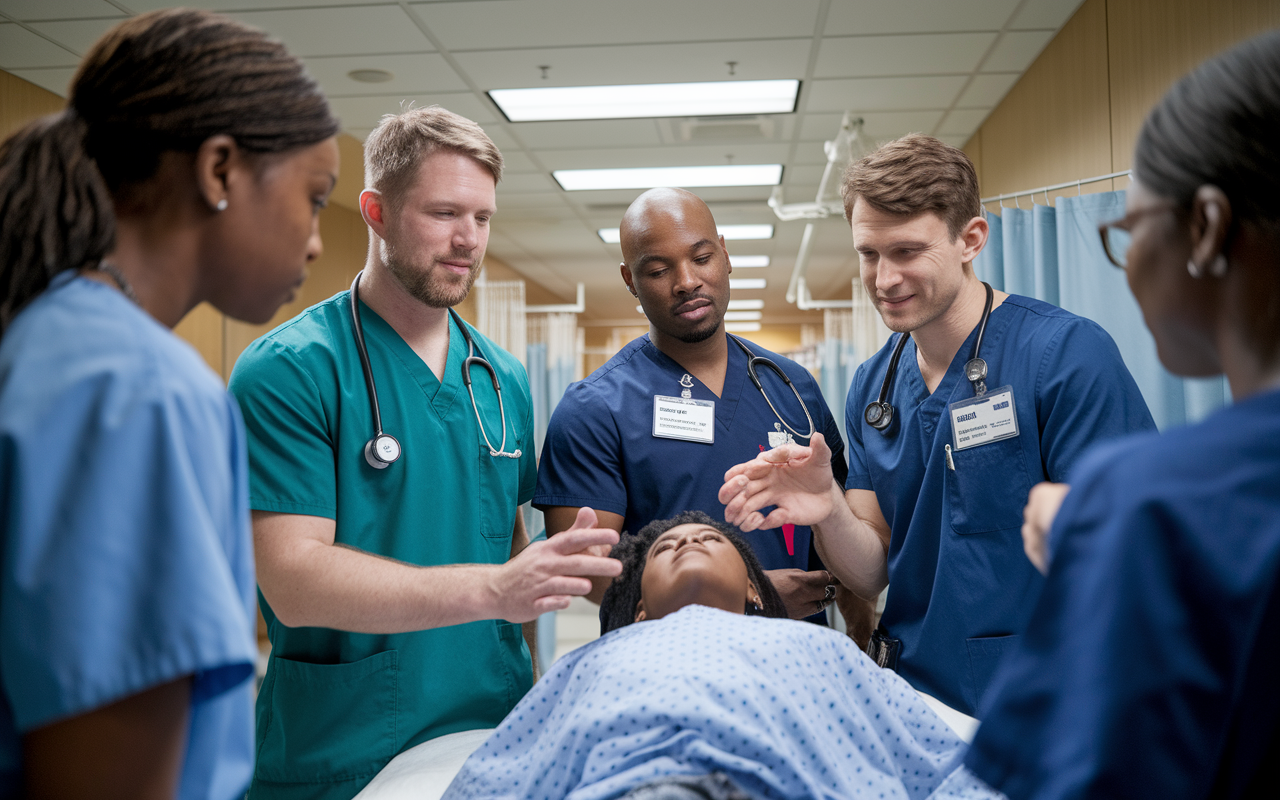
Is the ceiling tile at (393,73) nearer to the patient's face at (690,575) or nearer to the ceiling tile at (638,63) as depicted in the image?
the ceiling tile at (638,63)

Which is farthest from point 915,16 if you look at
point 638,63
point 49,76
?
point 49,76

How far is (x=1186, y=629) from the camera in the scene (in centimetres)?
59

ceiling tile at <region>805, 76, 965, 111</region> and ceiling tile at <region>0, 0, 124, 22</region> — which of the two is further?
ceiling tile at <region>805, 76, 965, 111</region>

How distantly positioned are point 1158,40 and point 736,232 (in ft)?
13.6

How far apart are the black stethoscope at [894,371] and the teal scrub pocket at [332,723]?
1.08m

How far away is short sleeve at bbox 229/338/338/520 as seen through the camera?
139 cm

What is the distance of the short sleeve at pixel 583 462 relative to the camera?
5.91ft

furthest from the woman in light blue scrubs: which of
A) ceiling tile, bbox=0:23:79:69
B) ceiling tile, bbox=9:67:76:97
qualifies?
ceiling tile, bbox=9:67:76:97

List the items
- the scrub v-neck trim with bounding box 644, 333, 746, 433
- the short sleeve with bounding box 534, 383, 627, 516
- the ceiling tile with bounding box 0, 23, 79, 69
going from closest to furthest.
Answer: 1. the short sleeve with bounding box 534, 383, 627, 516
2. the scrub v-neck trim with bounding box 644, 333, 746, 433
3. the ceiling tile with bounding box 0, 23, 79, 69

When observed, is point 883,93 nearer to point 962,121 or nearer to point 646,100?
point 962,121

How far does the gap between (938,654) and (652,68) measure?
9.38ft

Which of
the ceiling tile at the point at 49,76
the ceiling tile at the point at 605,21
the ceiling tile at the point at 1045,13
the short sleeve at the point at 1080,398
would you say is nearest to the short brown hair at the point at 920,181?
the short sleeve at the point at 1080,398

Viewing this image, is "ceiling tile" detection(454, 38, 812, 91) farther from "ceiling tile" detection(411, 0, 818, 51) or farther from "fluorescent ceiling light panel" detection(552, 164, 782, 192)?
"fluorescent ceiling light panel" detection(552, 164, 782, 192)

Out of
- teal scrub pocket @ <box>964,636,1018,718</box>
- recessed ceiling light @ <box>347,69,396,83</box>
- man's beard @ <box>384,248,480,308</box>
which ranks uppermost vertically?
recessed ceiling light @ <box>347,69,396,83</box>
